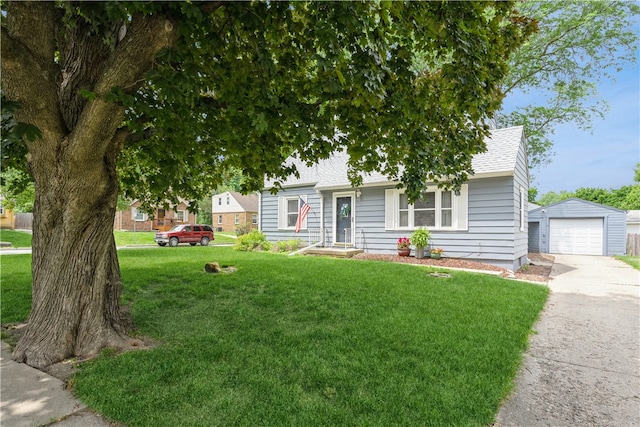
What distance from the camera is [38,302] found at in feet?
11.0

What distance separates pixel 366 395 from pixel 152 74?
2929 mm

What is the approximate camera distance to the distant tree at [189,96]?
267cm

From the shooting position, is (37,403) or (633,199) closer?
(37,403)

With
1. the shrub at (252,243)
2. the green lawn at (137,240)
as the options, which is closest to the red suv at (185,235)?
the green lawn at (137,240)

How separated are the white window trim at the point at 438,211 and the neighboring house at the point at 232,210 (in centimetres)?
2639

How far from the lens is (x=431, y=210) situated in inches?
427

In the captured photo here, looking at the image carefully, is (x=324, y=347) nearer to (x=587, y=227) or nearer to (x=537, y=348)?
(x=537, y=348)

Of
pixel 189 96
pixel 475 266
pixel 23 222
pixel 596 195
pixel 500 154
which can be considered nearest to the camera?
pixel 189 96

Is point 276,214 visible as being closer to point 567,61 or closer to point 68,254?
point 68,254

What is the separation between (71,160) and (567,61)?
2005 centimetres

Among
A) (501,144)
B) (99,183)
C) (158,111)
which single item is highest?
(501,144)

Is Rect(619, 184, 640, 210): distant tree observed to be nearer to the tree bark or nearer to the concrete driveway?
the concrete driveway

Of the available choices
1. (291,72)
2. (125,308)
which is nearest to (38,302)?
(125,308)

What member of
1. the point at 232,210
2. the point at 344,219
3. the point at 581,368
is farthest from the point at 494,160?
the point at 232,210
